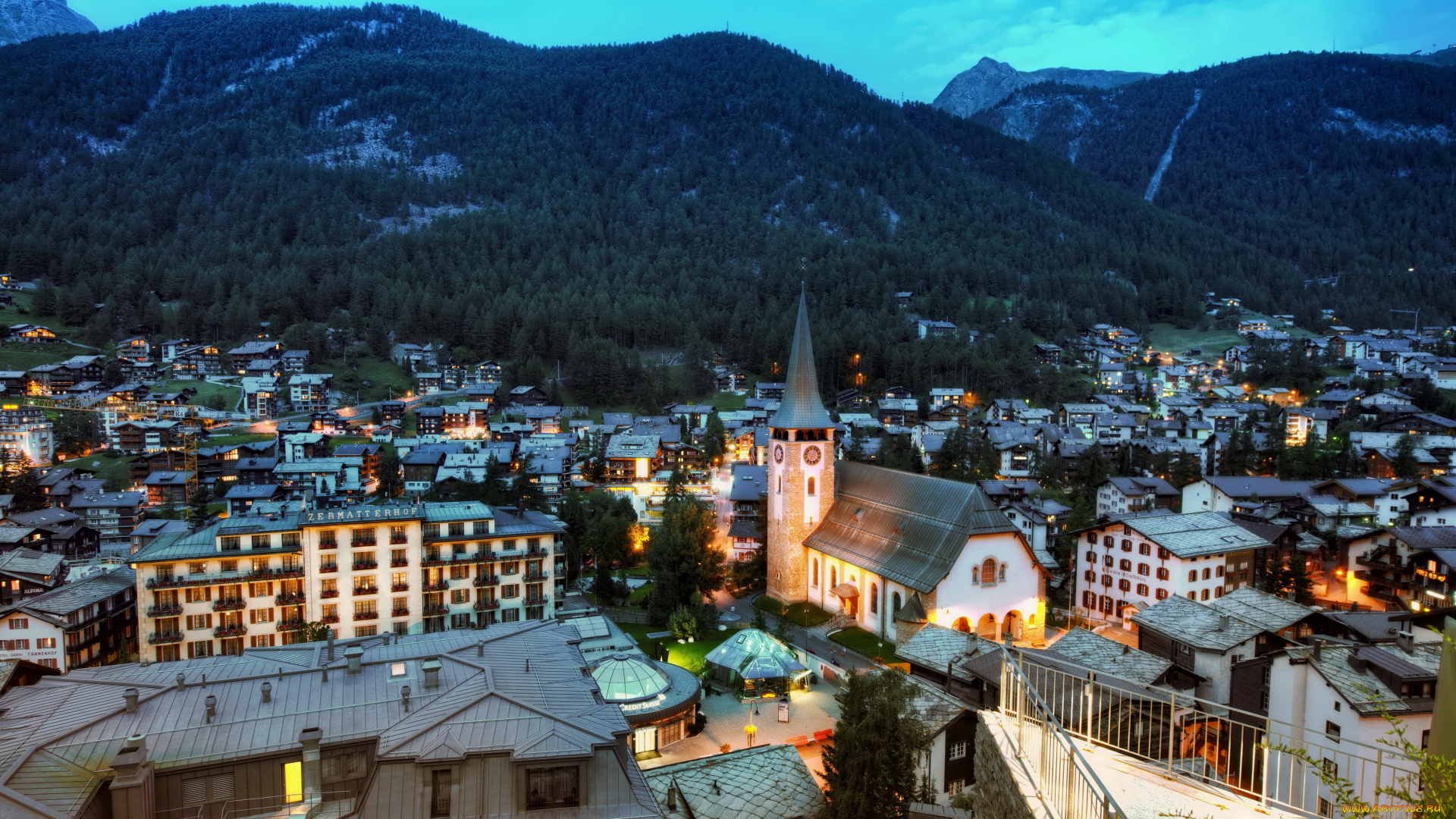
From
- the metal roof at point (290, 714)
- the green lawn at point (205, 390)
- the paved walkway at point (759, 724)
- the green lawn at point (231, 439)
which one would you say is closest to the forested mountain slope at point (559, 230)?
the green lawn at point (205, 390)

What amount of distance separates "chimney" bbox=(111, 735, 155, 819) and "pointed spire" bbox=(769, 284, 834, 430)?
31.5 metres

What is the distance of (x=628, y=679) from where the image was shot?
2716cm

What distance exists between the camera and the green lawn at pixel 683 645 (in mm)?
34312

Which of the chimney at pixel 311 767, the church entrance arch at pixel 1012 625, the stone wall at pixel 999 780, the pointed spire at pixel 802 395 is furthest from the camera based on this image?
the pointed spire at pixel 802 395

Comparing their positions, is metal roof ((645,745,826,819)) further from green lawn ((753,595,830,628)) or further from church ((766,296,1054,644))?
green lawn ((753,595,830,628))

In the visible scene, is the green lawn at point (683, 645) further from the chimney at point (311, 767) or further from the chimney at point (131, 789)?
the chimney at point (131, 789)

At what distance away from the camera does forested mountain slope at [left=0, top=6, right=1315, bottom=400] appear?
117438 millimetres

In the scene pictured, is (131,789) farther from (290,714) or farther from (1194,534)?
(1194,534)

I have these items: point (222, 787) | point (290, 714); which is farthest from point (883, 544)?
point (222, 787)

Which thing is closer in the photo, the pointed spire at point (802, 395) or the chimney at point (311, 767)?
the chimney at point (311, 767)

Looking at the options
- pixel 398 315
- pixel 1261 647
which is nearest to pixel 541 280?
pixel 398 315

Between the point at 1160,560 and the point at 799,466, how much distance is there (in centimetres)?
1793

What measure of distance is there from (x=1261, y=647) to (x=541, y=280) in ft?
406

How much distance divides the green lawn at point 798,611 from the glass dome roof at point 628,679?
12059 millimetres
